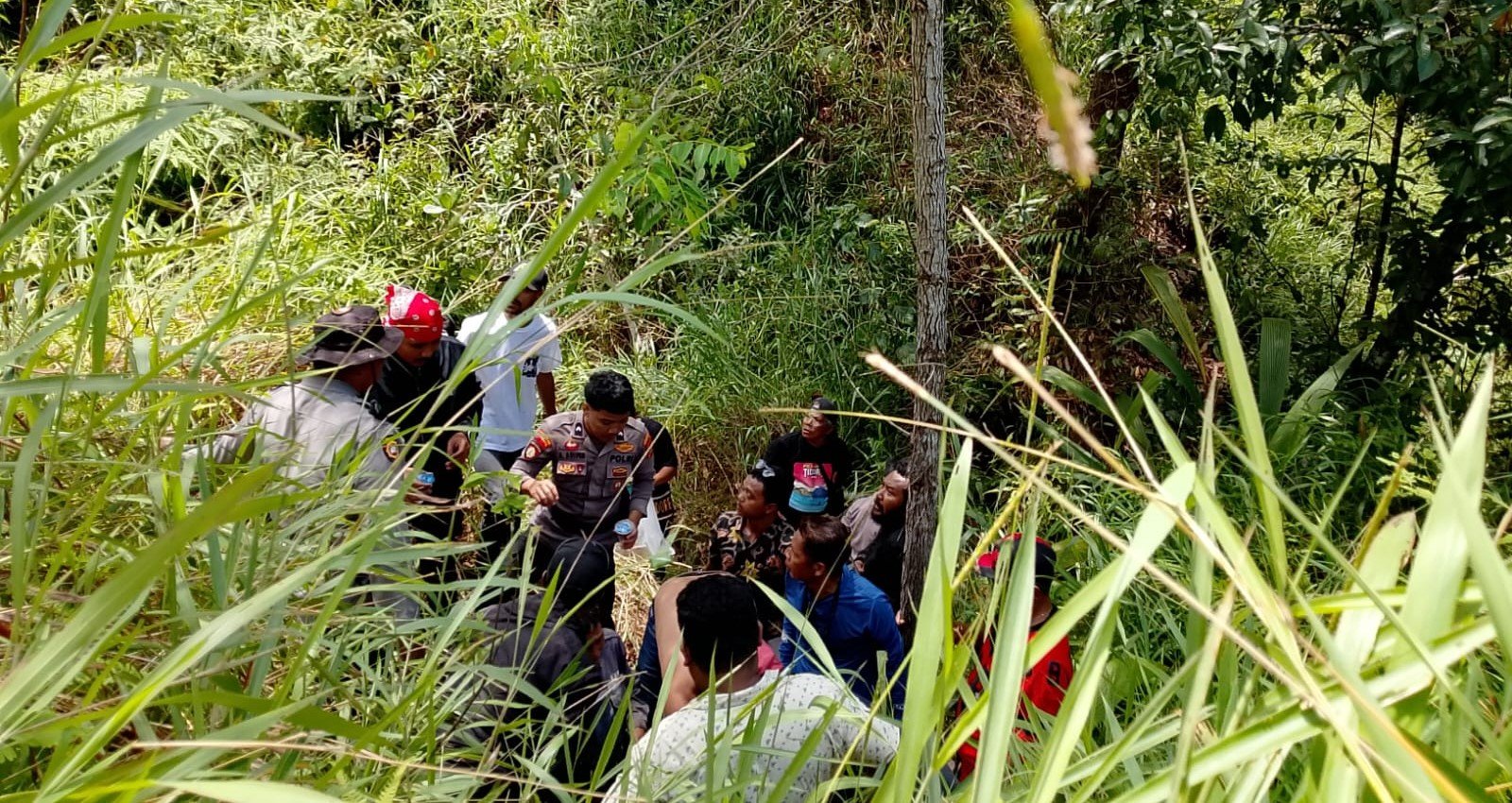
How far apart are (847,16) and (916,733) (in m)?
7.07

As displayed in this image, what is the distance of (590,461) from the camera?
4.32 metres

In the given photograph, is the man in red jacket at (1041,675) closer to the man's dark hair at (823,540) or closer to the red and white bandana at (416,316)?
the man's dark hair at (823,540)

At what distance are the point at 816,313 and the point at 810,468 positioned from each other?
7.20 feet

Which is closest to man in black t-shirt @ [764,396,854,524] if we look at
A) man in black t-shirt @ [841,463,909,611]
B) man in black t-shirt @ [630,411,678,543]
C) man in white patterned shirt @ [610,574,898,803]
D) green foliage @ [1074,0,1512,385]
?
man in black t-shirt @ [841,463,909,611]

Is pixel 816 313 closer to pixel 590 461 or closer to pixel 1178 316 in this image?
pixel 590 461

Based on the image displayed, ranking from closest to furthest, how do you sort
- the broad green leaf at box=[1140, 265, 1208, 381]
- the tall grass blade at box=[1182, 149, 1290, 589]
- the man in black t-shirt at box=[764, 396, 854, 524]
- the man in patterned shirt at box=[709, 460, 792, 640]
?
the tall grass blade at box=[1182, 149, 1290, 589], the broad green leaf at box=[1140, 265, 1208, 381], the man in patterned shirt at box=[709, 460, 792, 640], the man in black t-shirt at box=[764, 396, 854, 524]

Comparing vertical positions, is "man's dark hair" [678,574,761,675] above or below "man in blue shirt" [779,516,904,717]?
above

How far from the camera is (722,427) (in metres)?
6.44

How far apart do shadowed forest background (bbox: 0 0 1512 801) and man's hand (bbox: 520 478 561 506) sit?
27.1 inches

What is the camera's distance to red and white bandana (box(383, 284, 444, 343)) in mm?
3775

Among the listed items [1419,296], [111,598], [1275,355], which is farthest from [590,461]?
[111,598]

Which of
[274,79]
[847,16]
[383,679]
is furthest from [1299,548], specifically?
[274,79]

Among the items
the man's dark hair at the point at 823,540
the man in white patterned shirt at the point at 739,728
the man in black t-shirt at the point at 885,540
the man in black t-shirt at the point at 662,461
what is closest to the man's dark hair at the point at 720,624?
the man in white patterned shirt at the point at 739,728

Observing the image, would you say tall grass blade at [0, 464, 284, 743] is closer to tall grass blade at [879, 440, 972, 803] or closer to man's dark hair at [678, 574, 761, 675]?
tall grass blade at [879, 440, 972, 803]
